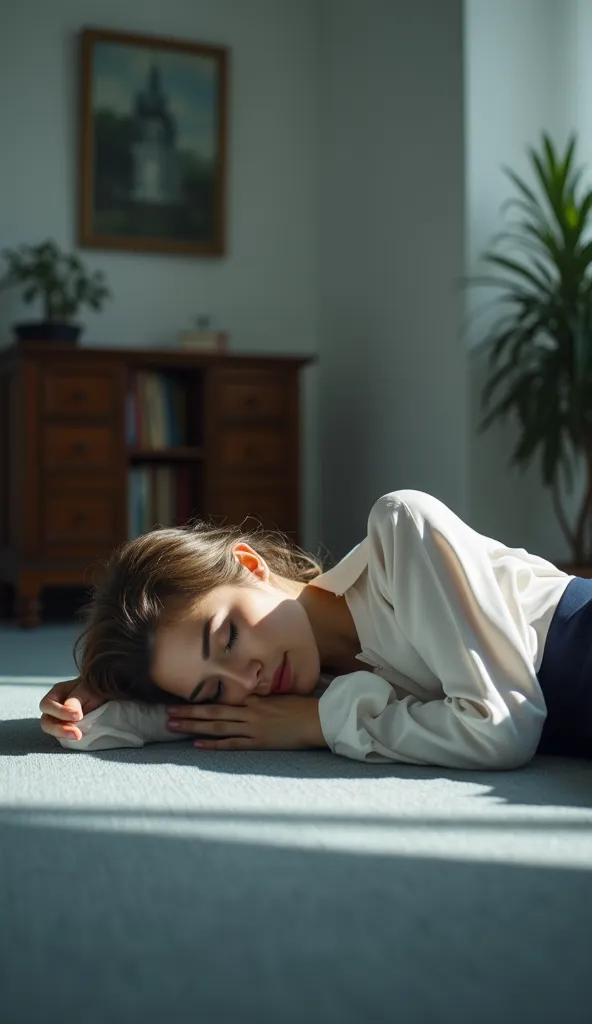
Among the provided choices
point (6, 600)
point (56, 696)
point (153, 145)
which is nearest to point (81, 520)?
point (6, 600)

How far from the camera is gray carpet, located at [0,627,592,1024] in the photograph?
2.28 ft

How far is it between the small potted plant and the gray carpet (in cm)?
233

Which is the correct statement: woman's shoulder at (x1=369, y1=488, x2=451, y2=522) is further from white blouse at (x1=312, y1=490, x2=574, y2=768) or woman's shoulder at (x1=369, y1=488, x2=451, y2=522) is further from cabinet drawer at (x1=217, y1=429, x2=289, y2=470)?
cabinet drawer at (x1=217, y1=429, x2=289, y2=470)

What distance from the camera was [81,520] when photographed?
3438 mm

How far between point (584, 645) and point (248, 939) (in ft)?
2.30

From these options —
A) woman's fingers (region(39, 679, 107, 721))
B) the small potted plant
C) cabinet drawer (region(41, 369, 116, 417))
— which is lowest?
woman's fingers (region(39, 679, 107, 721))

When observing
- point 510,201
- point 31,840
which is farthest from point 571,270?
point 31,840

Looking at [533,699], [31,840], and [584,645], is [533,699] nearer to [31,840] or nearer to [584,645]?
[584,645]

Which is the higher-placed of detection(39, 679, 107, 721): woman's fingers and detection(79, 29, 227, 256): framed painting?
detection(79, 29, 227, 256): framed painting

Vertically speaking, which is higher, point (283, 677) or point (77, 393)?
point (77, 393)

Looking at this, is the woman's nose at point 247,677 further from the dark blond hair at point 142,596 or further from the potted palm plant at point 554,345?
the potted palm plant at point 554,345

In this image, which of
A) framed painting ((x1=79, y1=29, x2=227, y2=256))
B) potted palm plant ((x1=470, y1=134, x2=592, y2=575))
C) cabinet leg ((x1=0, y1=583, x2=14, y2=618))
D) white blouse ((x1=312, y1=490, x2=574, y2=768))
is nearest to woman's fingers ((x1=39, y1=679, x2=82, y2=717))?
white blouse ((x1=312, y1=490, x2=574, y2=768))

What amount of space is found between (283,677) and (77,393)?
2195mm

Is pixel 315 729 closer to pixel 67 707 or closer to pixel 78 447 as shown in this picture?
pixel 67 707
